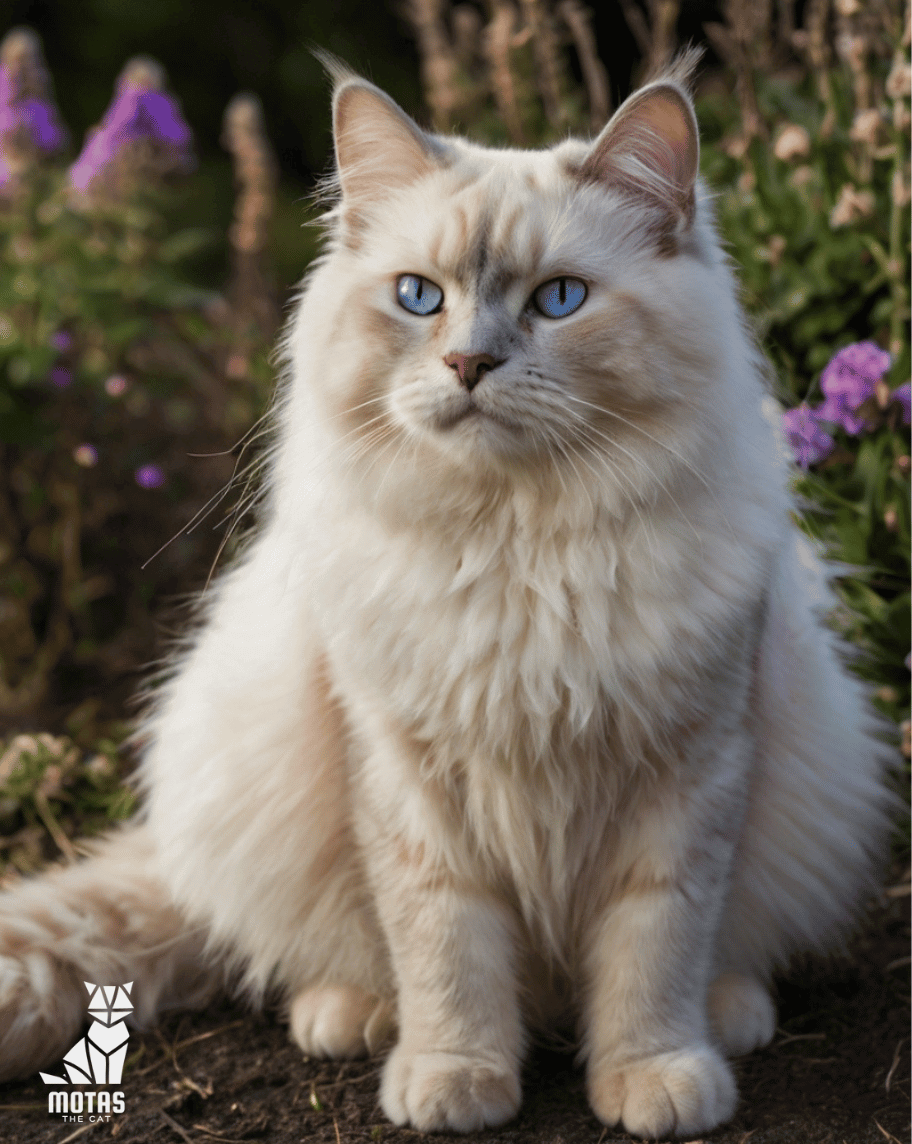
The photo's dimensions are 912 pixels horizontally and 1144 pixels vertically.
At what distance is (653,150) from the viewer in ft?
5.18

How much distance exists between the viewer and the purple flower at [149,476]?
10.2 ft

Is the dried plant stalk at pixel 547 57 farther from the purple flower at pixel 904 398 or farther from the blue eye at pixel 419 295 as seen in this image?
the blue eye at pixel 419 295

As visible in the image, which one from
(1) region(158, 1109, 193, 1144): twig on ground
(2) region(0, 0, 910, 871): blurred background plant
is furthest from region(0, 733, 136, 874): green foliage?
(1) region(158, 1109, 193, 1144): twig on ground

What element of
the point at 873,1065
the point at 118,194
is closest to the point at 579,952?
the point at 873,1065

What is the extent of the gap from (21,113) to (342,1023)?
293 centimetres

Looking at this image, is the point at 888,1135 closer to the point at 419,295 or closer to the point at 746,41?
the point at 419,295

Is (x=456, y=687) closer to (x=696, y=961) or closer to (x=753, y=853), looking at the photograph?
(x=696, y=961)

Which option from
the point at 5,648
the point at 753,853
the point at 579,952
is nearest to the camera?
the point at 579,952

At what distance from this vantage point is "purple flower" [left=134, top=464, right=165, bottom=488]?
3105 millimetres

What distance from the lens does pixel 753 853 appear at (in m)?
1.88

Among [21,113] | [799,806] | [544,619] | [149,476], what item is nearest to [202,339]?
[149,476]

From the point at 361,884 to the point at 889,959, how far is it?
103 centimetres

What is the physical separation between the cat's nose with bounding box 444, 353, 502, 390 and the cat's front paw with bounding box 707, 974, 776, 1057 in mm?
1118

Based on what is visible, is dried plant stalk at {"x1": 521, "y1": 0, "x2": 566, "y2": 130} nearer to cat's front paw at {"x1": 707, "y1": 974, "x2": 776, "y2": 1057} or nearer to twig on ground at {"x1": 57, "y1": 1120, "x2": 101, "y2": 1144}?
cat's front paw at {"x1": 707, "y1": 974, "x2": 776, "y2": 1057}
